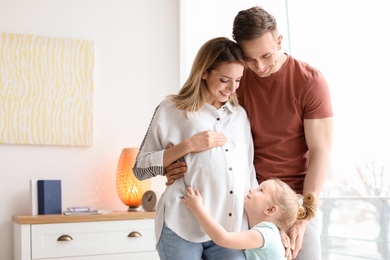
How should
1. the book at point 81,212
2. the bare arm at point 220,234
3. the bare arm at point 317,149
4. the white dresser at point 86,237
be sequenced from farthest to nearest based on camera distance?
the book at point 81,212, the white dresser at point 86,237, the bare arm at point 317,149, the bare arm at point 220,234

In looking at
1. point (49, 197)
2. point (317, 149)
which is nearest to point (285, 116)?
point (317, 149)

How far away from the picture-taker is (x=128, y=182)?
4238 millimetres

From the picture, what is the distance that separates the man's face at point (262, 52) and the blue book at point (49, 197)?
218 cm

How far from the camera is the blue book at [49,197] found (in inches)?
160

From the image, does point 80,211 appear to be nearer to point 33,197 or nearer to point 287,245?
point 33,197

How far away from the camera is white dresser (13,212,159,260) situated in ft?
12.5

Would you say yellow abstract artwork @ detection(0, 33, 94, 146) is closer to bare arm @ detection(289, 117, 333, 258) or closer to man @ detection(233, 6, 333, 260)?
man @ detection(233, 6, 333, 260)

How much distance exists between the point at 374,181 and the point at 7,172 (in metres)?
2.45

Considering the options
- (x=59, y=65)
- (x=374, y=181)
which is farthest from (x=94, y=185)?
(x=374, y=181)

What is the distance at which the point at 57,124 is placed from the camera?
4340mm

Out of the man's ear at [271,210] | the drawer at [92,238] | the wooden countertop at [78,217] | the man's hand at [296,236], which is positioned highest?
the man's ear at [271,210]

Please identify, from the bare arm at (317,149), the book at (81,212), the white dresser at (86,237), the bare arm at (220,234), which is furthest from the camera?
the book at (81,212)

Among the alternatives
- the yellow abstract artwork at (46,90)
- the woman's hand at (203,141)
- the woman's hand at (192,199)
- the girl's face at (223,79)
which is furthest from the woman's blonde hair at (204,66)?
the yellow abstract artwork at (46,90)

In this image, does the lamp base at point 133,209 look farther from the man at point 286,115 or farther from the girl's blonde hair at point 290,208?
the girl's blonde hair at point 290,208
